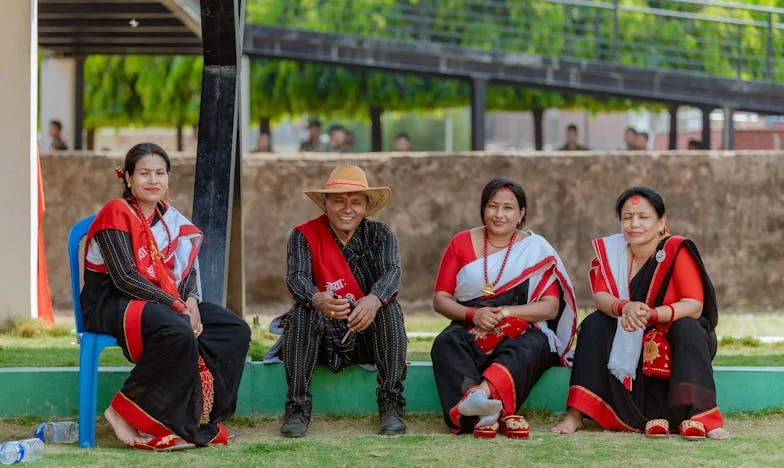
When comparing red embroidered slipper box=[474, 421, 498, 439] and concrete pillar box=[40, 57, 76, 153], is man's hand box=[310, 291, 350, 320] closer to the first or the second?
red embroidered slipper box=[474, 421, 498, 439]

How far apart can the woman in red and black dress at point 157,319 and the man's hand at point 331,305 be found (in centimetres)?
35

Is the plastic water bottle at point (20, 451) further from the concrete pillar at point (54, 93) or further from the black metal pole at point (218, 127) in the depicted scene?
the concrete pillar at point (54, 93)

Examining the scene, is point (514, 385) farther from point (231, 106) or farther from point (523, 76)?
point (523, 76)

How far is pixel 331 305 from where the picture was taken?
226 inches

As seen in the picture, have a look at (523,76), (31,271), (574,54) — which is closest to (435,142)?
(574,54)

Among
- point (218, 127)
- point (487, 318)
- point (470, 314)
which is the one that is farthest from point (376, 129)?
point (487, 318)

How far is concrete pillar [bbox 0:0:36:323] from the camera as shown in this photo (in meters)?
Answer: 8.39

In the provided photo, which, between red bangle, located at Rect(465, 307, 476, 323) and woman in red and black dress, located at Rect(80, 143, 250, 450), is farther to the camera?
red bangle, located at Rect(465, 307, 476, 323)

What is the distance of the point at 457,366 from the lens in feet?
19.3

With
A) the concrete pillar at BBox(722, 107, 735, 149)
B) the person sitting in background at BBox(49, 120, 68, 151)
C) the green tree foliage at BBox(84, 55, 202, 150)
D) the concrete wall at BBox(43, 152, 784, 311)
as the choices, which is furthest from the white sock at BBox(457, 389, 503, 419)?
the green tree foliage at BBox(84, 55, 202, 150)

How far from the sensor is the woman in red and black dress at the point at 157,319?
542cm

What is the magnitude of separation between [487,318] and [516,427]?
22.5 inches

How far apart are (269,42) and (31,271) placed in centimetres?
890

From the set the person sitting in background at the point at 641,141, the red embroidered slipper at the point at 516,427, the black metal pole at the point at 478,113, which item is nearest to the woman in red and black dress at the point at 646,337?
the red embroidered slipper at the point at 516,427
